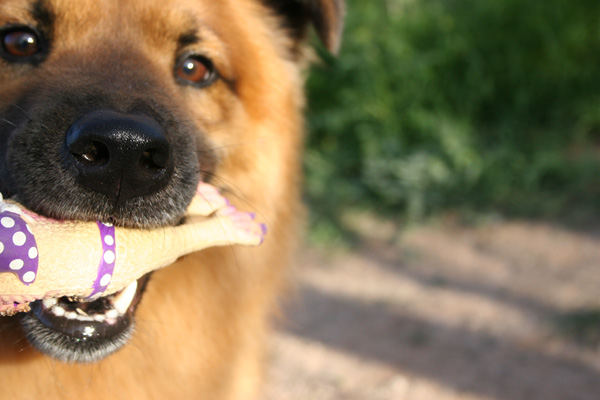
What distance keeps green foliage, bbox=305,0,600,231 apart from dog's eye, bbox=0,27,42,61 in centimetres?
337

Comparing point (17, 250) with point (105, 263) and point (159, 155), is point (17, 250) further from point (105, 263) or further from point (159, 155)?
point (159, 155)

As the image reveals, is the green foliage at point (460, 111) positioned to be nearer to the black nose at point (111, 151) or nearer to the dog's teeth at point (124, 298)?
the dog's teeth at point (124, 298)

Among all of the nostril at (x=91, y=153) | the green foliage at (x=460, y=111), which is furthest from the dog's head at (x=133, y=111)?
the green foliage at (x=460, y=111)

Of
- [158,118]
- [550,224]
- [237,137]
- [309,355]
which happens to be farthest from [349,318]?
[158,118]

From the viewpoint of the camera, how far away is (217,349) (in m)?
2.37

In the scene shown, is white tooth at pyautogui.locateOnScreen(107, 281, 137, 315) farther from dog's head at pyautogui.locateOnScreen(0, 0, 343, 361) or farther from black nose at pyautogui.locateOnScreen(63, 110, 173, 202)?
black nose at pyautogui.locateOnScreen(63, 110, 173, 202)

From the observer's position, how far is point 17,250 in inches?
54.7

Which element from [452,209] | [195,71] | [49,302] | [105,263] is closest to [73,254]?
[105,263]

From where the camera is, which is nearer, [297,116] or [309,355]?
[297,116]

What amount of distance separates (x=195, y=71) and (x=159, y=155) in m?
Answer: 0.78

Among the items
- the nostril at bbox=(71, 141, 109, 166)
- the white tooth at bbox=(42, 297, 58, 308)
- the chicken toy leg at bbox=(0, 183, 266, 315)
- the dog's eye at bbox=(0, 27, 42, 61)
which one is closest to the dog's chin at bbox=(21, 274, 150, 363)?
the white tooth at bbox=(42, 297, 58, 308)

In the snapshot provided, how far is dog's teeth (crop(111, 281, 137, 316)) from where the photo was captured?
179 cm

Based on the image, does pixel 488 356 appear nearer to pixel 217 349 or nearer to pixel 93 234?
pixel 217 349

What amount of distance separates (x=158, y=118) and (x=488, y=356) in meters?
2.61
